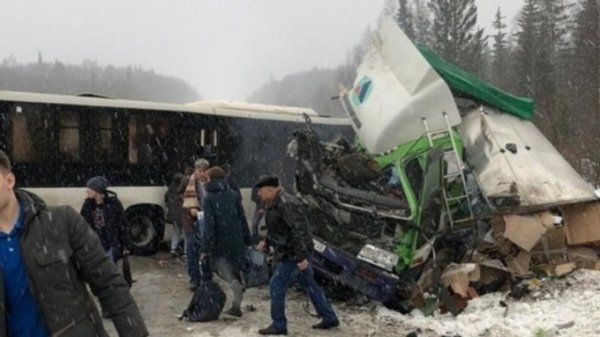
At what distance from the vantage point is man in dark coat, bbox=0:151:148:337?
8.69 feet

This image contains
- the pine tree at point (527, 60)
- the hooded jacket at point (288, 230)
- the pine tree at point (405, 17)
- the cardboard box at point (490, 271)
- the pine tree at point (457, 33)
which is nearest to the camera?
the hooded jacket at point (288, 230)

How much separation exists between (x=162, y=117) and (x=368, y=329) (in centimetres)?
740

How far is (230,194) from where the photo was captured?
759cm

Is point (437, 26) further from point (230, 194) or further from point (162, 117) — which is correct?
point (230, 194)

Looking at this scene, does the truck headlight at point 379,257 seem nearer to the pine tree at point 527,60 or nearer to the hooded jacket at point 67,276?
the hooded jacket at point 67,276

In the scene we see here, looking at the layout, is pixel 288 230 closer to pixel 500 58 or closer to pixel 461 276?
pixel 461 276

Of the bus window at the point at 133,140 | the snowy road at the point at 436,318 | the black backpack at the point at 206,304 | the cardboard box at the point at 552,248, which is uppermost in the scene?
the bus window at the point at 133,140

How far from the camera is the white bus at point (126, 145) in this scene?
11547 mm

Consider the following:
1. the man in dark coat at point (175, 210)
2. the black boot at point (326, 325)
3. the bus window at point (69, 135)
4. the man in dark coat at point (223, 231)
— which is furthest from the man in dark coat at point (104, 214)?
the bus window at point (69, 135)

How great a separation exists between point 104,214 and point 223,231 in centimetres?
138

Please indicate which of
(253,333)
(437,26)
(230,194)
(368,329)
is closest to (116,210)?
(230,194)

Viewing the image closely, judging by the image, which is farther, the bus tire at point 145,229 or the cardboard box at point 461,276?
the bus tire at point 145,229

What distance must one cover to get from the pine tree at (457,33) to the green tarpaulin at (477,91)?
146 ft

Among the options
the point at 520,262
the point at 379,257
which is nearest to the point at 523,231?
the point at 520,262
